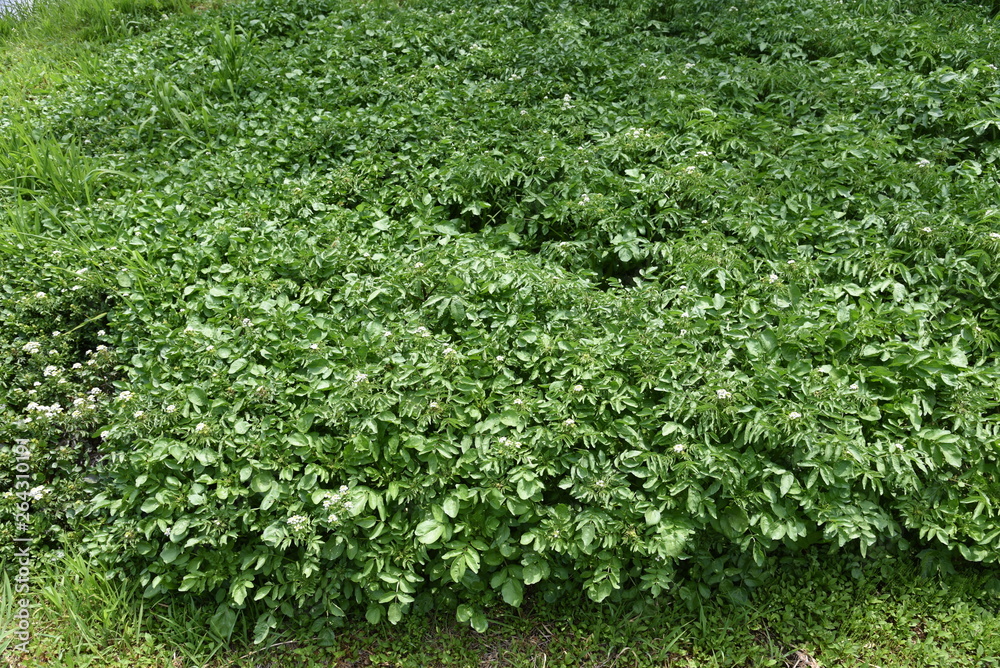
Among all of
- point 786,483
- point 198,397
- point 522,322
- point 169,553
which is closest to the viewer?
point 786,483

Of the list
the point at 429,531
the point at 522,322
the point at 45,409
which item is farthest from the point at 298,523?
the point at 45,409

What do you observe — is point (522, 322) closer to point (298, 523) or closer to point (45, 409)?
point (298, 523)

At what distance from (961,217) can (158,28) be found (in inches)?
229

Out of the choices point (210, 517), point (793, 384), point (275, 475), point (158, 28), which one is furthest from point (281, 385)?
point (158, 28)

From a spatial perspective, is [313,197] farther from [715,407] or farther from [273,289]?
[715,407]

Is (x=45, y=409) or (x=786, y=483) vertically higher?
(x=786, y=483)

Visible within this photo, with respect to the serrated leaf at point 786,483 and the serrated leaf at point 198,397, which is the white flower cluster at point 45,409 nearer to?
the serrated leaf at point 198,397

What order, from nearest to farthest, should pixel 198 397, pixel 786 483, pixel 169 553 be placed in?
pixel 786 483 → pixel 169 553 → pixel 198 397

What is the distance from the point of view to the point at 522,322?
2914 millimetres

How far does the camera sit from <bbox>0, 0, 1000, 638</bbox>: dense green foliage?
2.51m

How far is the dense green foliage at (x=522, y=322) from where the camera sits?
8.24 ft

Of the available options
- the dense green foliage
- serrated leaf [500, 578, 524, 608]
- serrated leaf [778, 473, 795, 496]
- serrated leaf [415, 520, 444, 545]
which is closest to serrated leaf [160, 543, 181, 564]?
the dense green foliage

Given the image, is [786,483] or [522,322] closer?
[786,483]

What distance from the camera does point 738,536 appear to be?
8.20 feet
